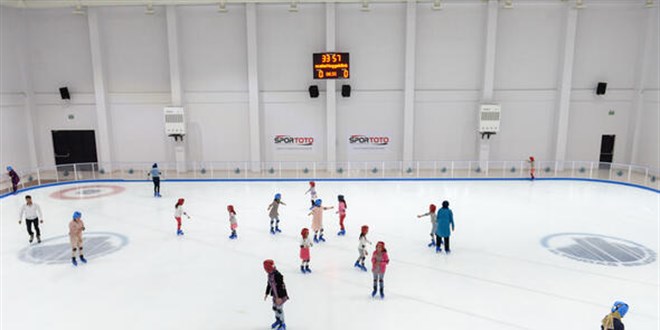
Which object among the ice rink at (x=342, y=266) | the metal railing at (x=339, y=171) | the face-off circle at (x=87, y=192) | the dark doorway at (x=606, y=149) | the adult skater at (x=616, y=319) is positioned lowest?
the ice rink at (x=342, y=266)

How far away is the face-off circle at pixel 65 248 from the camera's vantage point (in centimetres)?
1141

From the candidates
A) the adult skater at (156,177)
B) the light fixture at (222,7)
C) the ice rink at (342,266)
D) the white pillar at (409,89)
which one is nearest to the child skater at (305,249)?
the ice rink at (342,266)

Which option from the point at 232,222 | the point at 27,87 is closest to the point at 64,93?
the point at 27,87

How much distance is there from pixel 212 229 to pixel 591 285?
33.5ft

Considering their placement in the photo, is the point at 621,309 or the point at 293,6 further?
the point at 293,6

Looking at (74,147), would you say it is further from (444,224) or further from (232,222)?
(444,224)

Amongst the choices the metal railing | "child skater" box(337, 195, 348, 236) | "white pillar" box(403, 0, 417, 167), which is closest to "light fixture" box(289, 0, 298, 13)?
"white pillar" box(403, 0, 417, 167)

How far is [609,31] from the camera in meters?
22.3

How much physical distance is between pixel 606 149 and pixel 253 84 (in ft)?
61.8

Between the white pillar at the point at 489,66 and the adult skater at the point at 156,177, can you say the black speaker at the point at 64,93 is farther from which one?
the white pillar at the point at 489,66

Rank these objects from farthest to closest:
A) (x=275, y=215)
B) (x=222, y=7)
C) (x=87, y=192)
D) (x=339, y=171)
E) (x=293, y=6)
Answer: (x=339, y=171), (x=222, y=7), (x=293, y=6), (x=87, y=192), (x=275, y=215)

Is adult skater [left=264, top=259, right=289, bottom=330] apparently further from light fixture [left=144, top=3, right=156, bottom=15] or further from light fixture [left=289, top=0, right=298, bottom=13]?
light fixture [left=144, top=3, right=156, bottom=15]

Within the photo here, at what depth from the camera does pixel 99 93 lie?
23062 millimetres

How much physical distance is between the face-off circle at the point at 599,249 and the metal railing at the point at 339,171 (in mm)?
8895
